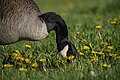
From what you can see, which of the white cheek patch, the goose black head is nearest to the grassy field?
the white cheek patch

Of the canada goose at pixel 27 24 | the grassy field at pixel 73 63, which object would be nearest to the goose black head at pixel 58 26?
the canada goose at pixel 27 24

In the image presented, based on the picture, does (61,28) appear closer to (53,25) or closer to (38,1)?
(53,25)

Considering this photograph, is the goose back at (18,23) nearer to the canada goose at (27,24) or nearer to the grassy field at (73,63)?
the canada goose at (27,24)

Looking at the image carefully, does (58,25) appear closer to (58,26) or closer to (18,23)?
(58,26)

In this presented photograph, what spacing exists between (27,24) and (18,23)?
128mm

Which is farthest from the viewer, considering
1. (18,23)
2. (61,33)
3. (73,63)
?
(61,33)

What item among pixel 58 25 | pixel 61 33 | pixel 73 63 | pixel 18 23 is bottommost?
pixel 73 63

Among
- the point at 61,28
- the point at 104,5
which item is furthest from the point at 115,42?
the point at 104,5

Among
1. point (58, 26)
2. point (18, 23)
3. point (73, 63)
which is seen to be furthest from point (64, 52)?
point (18, 23)

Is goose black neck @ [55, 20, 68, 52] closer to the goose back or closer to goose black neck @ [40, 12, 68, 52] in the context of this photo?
goose black neck @ [40, 12, 68, 52]

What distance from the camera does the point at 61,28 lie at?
18.0ft

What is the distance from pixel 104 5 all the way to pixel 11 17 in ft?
25.5

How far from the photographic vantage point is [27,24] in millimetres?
5316

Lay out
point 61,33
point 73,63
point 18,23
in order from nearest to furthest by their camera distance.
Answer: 1. point 73,63
2. point 18,23
3. point 61,33
